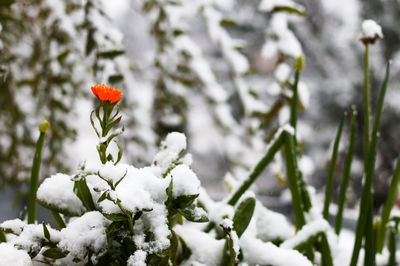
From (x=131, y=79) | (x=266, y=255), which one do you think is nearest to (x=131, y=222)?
(x=266, y=255)

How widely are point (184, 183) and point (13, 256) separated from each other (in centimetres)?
10

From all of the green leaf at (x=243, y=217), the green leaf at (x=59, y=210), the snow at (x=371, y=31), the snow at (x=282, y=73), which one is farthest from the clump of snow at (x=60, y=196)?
the snow at (x=282, y=73)

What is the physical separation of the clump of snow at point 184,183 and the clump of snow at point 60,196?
71mm

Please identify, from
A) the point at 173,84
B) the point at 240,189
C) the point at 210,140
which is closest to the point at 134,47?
the point at 210,140

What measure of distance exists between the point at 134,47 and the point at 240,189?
2.93 m

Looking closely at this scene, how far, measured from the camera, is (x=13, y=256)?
20 centimetres

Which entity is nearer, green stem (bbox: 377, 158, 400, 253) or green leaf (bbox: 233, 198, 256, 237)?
green leaf (bbox: 233, 198, 256, 237)

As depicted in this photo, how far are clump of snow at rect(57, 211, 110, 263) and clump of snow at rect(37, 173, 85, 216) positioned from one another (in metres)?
0.02

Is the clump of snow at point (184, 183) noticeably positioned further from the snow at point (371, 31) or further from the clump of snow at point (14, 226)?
the snow at point (371, 31)

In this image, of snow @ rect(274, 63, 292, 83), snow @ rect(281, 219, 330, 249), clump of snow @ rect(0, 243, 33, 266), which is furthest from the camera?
snow @ rect(274, 63, 292, 83)

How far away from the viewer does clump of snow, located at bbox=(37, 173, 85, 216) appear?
0.79 ft

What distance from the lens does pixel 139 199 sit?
0.21 metres

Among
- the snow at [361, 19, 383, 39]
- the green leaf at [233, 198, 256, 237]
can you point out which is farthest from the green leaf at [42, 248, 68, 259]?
the snow at [361, 19, 383, 39]

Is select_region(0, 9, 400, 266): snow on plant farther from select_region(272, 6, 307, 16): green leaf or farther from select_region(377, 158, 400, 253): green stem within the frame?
select_region(272, 6, 307, 16): green leaf
